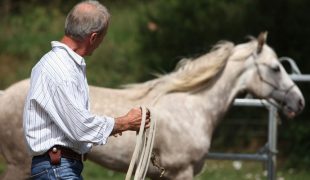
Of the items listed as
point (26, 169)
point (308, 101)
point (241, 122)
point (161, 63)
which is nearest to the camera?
point (26, 169)

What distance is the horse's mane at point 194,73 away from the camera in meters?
7.23

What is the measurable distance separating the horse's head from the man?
3.30 m

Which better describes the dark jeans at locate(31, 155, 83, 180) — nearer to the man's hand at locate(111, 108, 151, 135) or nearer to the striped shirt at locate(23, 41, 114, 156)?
the striped shirt at locate(23, 41, 114, 156)

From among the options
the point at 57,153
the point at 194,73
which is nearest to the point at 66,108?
the point at 57,153

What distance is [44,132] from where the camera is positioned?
4242mm

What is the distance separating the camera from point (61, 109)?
416 centimetres

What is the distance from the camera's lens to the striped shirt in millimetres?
4172

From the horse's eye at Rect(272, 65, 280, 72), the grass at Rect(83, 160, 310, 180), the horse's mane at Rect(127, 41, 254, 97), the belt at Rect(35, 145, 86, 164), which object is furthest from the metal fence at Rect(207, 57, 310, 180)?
the belt at Rect(35, 145, 86, 164)

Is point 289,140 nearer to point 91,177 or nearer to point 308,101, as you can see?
point 308,101

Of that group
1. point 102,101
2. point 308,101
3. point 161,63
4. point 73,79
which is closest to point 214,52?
point 102,101

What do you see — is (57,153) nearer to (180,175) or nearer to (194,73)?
(180,175)

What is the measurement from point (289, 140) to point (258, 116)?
3.72 ft

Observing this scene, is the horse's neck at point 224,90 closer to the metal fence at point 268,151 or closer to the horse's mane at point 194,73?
the horse's mane at point 194,73

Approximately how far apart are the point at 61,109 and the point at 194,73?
3.31 meters
